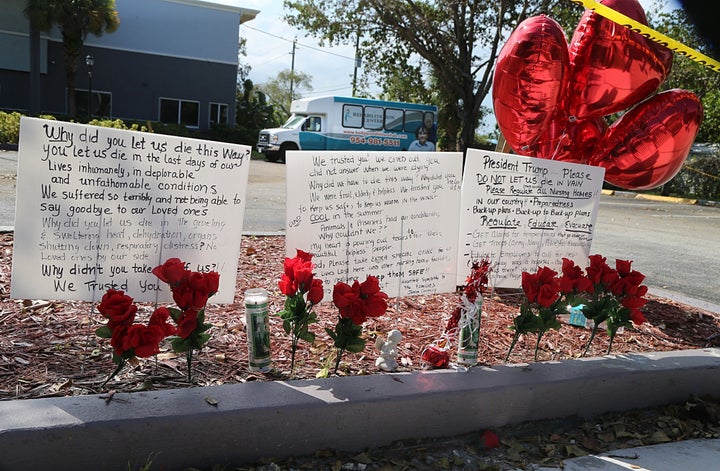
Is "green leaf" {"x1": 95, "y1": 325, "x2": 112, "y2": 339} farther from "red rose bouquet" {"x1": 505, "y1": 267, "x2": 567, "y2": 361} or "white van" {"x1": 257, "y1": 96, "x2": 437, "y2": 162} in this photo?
"white van" {"x1": 257, "y1": 96, "x2": 437, "y2": 162}

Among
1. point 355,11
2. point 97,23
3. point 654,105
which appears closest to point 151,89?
point 97,23

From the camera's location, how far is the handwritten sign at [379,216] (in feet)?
10.4

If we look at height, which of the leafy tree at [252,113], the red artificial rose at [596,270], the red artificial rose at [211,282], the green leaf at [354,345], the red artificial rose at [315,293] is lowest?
the green leaf at [354,345]

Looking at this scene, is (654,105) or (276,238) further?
(276,238)

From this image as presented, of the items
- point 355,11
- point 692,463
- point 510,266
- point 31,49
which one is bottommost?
point 692,463

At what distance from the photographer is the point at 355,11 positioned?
891 inches

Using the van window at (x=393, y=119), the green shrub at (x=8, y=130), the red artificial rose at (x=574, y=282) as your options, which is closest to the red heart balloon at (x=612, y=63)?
the red artificial rose at (x=574, y=282)

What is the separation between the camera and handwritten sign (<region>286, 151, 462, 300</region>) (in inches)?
124

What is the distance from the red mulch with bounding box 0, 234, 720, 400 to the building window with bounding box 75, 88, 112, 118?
2685 cm

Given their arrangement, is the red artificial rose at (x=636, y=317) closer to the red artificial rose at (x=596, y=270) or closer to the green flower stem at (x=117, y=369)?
the red artificial rose at (x=596, y=270)

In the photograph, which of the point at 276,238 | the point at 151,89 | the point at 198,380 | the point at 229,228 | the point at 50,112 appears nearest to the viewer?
the point at 198,380

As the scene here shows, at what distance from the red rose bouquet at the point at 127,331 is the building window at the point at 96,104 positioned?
29.5m

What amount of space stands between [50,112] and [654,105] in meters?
29.4

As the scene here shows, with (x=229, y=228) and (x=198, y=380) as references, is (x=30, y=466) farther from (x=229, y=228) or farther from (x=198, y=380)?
(x=229, y=228)
